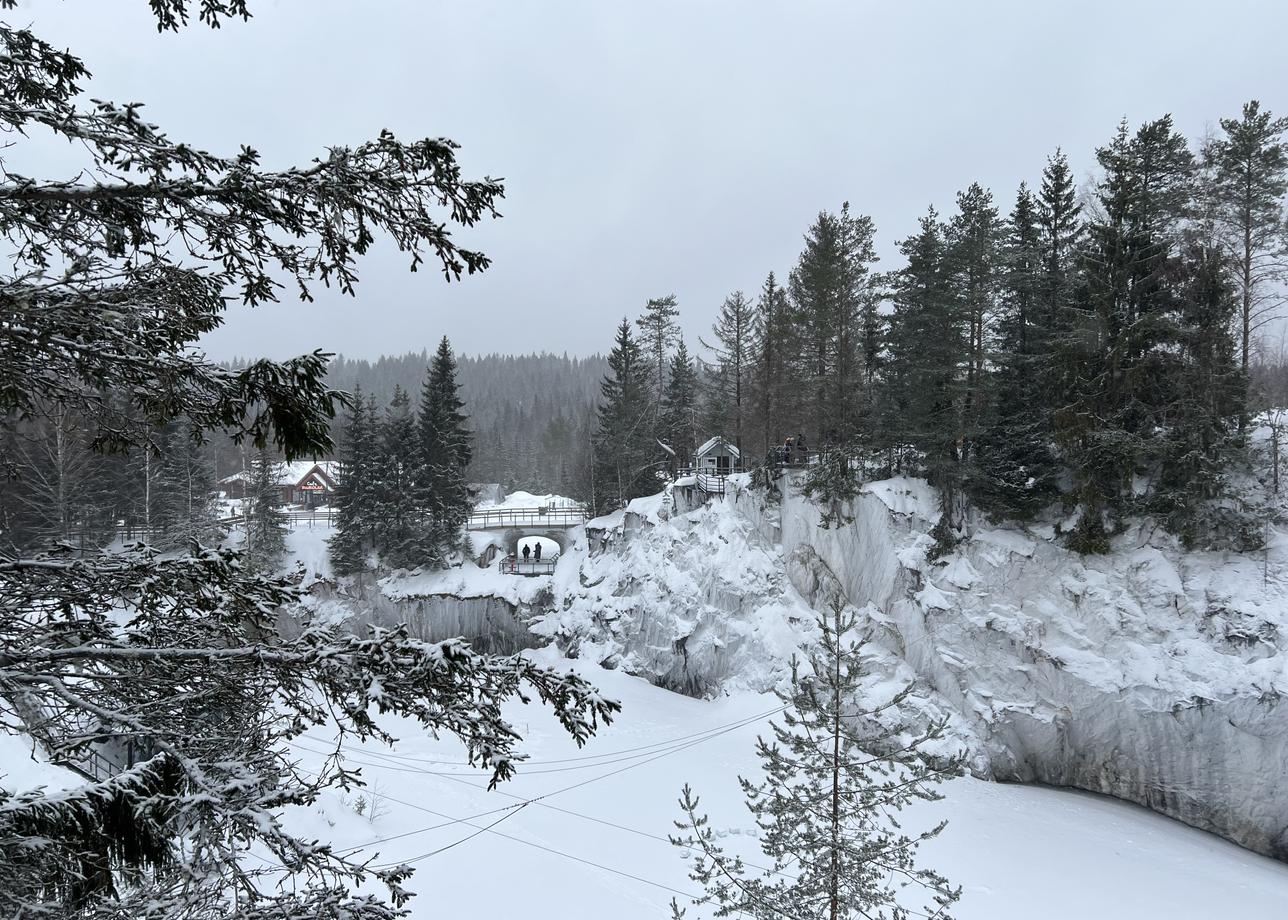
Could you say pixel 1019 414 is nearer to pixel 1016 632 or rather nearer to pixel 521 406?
pixel 1016 632

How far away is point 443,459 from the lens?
30.5m

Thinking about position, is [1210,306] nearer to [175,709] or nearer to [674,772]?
[674,772]

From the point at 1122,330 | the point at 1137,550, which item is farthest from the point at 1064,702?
the point at 1122,330

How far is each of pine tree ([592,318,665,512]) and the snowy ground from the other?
1752 centimetres

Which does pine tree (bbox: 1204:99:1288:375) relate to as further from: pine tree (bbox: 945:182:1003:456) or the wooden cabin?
the wooden cabin

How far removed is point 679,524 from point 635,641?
4.64 metres

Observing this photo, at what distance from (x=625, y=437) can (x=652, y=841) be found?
74.0 ft

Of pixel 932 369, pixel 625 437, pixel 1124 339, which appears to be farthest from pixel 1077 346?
pixel 625 437

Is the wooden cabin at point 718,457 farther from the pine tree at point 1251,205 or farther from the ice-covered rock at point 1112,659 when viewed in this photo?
the pine tree at point 1251,205

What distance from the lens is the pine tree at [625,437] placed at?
3312 cm

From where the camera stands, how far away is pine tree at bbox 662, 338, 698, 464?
112 feet

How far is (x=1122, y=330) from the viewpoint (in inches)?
674

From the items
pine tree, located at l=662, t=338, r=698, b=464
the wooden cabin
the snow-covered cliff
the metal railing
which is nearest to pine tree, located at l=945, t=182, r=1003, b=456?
the snow-covered cliff

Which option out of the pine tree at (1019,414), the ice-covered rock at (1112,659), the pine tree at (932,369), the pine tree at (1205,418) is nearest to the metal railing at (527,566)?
the ice-covered rock at (1112,659)
